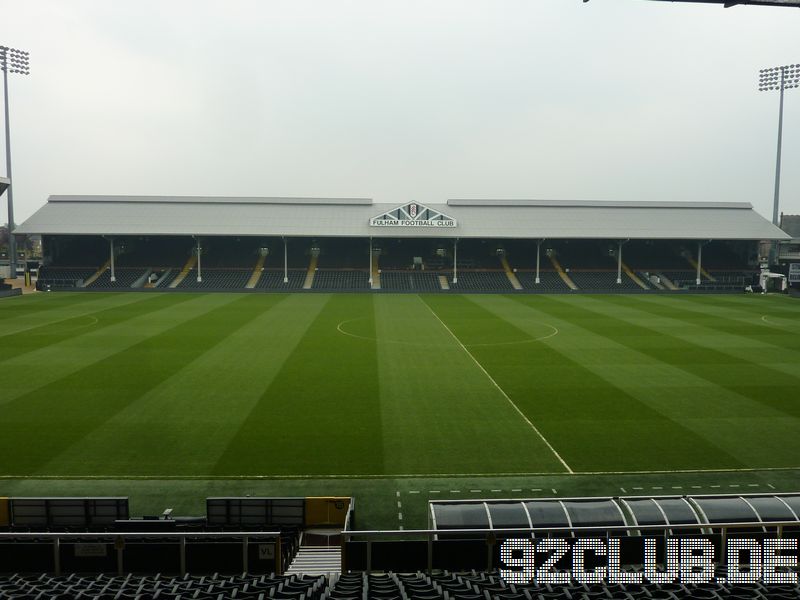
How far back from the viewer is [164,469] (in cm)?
1579

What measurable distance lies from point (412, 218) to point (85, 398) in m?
49.5

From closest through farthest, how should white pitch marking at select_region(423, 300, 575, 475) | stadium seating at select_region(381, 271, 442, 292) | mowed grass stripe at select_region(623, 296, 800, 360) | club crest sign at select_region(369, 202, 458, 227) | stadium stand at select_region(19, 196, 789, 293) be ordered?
white pitch marking at select_region(423, 300, 575, 475) → mowed grass stripe at select_region(623, 296, 800, 360) → stadium seating at select_region(381, 271, 442, 292) → stadium stand at select_region(19, 196, 789, 293) → club crest sign at select_region(369, 202, 458, 227)

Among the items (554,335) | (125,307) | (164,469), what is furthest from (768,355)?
(125,307)

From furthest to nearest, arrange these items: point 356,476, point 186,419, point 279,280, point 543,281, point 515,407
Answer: point 543,281 < point 279,280 < point 515,407 < point 186,419 < point 356,476

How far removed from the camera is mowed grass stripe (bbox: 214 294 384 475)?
16.2 meters

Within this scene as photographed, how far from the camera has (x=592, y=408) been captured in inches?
825

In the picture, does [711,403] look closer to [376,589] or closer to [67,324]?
[376,589]

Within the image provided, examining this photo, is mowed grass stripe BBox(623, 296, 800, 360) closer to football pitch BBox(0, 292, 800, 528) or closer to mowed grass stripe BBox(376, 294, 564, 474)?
football pitch BBox(0, 292, 800, 528)

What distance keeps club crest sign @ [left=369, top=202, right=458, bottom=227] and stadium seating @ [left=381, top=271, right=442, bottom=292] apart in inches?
204

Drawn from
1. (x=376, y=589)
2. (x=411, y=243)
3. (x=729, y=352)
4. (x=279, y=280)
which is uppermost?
(x=411, y=243)

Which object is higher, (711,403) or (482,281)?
(482,281)

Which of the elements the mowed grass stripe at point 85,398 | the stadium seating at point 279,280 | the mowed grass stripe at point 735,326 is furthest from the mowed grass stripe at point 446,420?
the stadium seating at point 279,280

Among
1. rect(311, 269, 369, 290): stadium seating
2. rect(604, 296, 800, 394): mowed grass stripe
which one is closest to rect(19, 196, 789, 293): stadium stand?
rect(311, 269, 369, 290): stadium seating

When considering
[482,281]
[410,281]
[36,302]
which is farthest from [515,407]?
[482,281]
